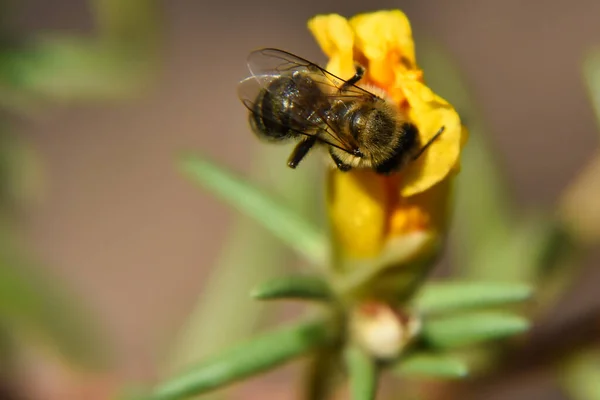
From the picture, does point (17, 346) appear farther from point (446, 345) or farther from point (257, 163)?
point (446, 345)

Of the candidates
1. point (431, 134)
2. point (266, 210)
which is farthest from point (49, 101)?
point (431, 134)

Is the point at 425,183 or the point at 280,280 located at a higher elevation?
the point at 425,183

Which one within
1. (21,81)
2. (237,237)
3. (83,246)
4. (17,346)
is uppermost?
(21,81)

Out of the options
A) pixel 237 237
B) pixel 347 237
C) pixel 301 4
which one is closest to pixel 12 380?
pixel 237 237

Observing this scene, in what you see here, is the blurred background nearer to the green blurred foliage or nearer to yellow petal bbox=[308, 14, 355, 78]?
the green blurred foliage

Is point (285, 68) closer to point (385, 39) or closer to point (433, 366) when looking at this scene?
point (385, 39)

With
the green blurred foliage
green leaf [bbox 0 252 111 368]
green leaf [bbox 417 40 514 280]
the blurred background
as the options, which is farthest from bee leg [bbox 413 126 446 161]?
the blurred background

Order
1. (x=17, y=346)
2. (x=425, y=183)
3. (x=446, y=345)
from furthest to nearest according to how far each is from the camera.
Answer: (x=17, y=346) < (x=446, y=345) < (x=425, y=183)
